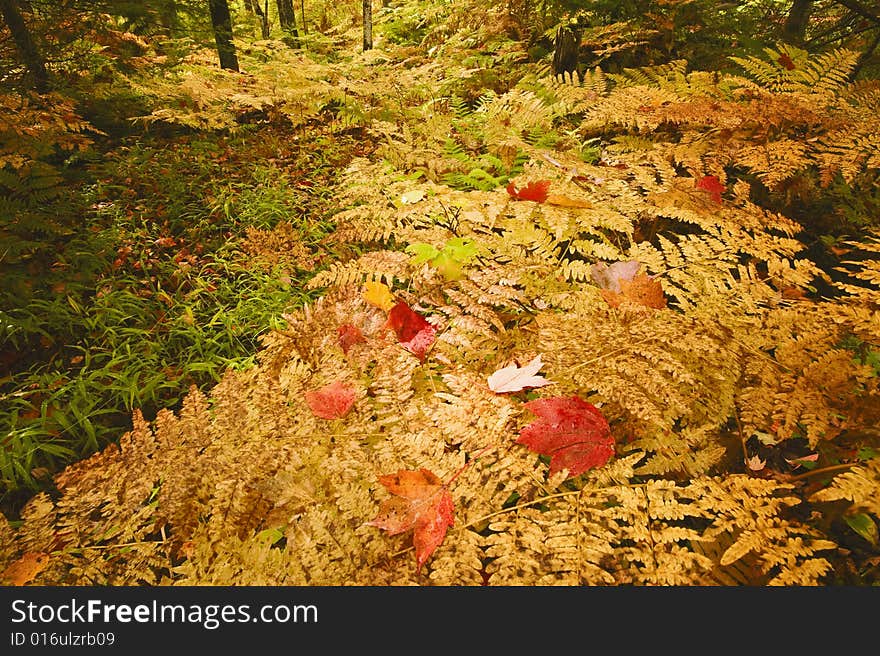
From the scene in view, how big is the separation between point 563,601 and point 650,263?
4.46ft

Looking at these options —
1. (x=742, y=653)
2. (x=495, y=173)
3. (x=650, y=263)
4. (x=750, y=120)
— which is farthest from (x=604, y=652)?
(x=495, y=173)

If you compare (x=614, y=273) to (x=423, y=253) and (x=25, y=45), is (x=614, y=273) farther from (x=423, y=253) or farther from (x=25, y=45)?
(x=25, y=45)

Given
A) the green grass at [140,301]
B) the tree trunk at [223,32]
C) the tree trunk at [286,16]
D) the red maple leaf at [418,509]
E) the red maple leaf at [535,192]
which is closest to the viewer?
the red maple leaf at [418,509]

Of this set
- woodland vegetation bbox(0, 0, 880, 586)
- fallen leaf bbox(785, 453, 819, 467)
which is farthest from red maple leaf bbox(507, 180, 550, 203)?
fallen leaf bbox(785, 453, 819, 467)

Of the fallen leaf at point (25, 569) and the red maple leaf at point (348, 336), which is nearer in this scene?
the fallen leaf at point (25, 569)

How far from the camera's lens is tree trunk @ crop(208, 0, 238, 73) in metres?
5.55

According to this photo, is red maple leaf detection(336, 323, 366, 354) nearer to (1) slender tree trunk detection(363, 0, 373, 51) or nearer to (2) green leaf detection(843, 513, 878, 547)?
(2) green leaf detection(843, 513, 878, 547)

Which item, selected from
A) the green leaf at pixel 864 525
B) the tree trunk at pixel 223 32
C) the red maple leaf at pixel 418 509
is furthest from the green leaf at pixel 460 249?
the tree trunk at pixel 223 32

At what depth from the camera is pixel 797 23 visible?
3.56m

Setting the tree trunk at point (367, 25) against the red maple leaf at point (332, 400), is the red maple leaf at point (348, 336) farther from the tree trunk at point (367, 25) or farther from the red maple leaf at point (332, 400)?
the tree trunk at point (367, 25)

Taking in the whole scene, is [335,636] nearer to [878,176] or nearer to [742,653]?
[742,653]

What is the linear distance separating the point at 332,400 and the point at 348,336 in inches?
15.5

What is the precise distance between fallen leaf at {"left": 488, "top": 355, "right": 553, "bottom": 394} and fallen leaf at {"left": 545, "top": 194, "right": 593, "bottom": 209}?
98cm

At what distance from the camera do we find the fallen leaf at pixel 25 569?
1.24 m
